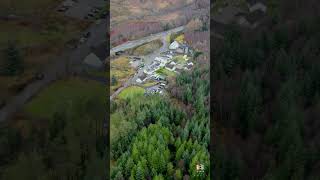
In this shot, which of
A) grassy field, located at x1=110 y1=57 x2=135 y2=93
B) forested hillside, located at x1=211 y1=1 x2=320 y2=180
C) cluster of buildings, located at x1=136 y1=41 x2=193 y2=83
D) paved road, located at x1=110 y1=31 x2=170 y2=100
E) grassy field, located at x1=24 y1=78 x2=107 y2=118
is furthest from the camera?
cluster of buildings, located at x1=136 y1=41 x2=193 y2=83

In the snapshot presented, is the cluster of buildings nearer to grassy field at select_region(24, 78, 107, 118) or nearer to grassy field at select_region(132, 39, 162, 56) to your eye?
grassy field at select_region(132, 39, 162, 56)

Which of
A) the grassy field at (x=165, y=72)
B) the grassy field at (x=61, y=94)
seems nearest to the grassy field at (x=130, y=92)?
the grassy field at (x=61, y=94)

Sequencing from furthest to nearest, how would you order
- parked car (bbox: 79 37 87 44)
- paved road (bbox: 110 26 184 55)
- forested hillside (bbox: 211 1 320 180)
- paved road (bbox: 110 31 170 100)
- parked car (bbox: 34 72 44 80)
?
1. parked car (bbox: 79 37 87 44)
2. parked car (bbox: 34 72 44 80)
3. paved road (bbox: 110 26 184 55)
4. paved road (bbox: 110 31 170 100)
5. forested hillside (bbox: 211 1 320 180)

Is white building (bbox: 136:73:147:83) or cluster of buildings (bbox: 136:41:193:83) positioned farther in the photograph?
cluster of buildings (bbox: 136:41:193:83)

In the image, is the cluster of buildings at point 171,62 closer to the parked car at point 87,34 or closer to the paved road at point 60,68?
the paved road at point 60,68

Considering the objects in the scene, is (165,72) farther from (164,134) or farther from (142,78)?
(164,134)

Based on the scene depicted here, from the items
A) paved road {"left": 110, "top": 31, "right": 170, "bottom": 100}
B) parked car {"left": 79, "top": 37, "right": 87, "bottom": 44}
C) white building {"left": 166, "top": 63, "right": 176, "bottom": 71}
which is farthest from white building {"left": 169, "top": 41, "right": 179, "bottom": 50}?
parked car {"left": 79, "top": 37, "right": 87, "bottom": 44}

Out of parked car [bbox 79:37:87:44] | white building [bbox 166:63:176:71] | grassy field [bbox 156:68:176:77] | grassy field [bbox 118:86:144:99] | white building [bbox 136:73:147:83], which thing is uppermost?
parked car [bbox 79:37:87:44]

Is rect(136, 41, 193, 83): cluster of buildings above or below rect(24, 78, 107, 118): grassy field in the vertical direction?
above
